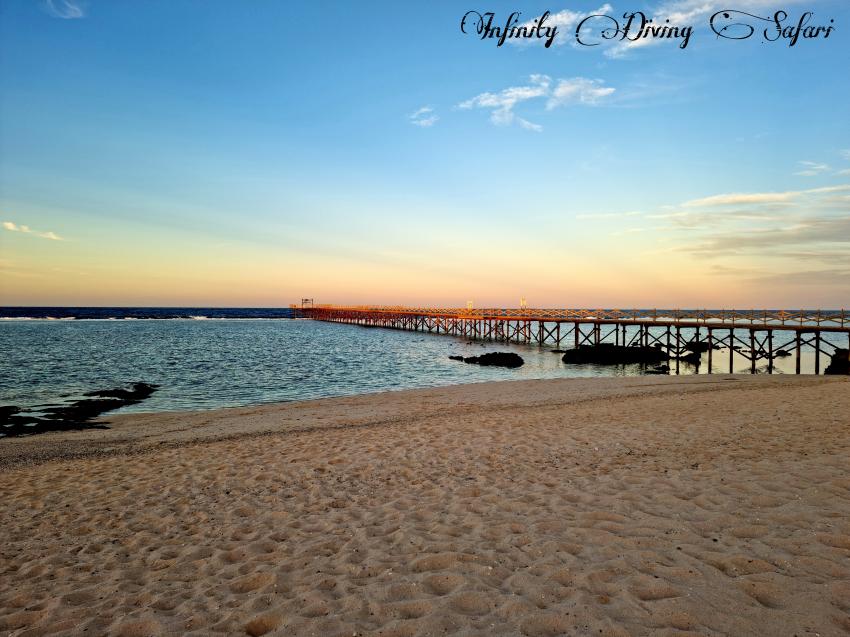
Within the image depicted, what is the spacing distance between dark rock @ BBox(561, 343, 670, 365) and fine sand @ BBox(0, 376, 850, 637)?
997 inches

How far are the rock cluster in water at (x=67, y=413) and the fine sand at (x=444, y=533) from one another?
4.85m

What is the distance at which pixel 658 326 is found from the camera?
50.1 meters

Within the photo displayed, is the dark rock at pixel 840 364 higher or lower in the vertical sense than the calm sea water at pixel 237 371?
higher

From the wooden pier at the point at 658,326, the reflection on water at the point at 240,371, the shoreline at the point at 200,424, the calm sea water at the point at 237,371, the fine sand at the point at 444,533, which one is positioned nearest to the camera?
the fine sand at the point at 444,533

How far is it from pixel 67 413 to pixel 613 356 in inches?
1296

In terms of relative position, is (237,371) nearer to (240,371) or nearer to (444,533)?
(240,371)

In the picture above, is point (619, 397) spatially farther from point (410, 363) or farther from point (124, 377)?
point (124, 377)

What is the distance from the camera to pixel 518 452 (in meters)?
9.20

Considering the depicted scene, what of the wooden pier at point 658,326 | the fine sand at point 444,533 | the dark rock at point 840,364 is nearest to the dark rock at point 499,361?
the wooden pier at point 658,326

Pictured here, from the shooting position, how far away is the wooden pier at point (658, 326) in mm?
34419

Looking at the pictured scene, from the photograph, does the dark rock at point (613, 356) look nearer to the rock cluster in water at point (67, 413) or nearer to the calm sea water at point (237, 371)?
the calm sea water at point (237, 371)

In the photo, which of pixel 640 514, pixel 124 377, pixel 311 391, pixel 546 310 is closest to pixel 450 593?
pixel 640 514

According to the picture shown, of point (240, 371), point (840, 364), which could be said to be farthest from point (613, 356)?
point (240, 371)

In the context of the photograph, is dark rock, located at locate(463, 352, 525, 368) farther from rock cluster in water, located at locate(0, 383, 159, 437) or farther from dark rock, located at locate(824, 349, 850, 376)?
rock cluster in water, located at locate(0, 383, 159, 437)
